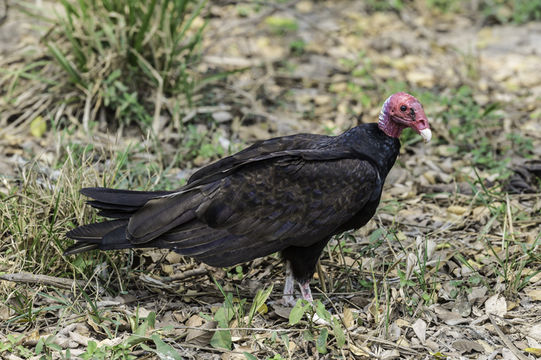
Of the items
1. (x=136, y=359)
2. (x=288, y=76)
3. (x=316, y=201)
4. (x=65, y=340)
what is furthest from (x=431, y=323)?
(x=288, y=76)

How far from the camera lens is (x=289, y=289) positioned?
384 cm

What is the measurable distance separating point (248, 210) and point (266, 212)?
0.09 m

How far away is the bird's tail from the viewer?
343 cm

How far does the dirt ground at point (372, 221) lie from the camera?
335 cm

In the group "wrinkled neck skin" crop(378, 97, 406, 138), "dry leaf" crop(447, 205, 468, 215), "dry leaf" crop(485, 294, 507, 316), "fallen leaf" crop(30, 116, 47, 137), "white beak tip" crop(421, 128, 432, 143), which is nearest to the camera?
"dry leaf" crop(485, 294, 507, 316)

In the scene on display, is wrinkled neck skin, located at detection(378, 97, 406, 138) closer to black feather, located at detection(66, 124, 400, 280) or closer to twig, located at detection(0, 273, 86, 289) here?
black feather, located at detection(66, 124, 400, 280)

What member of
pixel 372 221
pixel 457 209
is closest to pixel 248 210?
pixel 372 221

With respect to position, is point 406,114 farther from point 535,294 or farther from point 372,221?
point 535,294

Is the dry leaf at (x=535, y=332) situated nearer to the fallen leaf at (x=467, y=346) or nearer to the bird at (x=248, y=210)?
the fallen leaf at (x=467, y=346)

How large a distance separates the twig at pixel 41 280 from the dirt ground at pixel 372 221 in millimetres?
27

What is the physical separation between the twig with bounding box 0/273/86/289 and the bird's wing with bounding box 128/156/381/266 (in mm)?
474

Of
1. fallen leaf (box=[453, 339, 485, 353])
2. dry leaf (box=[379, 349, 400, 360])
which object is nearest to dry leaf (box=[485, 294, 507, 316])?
fallen leaf (box=[453, 339, 485, 353])

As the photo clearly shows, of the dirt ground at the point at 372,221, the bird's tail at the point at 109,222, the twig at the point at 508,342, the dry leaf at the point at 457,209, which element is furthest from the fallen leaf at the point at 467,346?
the bird's tail at the point at 109,222

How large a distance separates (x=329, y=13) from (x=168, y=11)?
2436 millimetres
